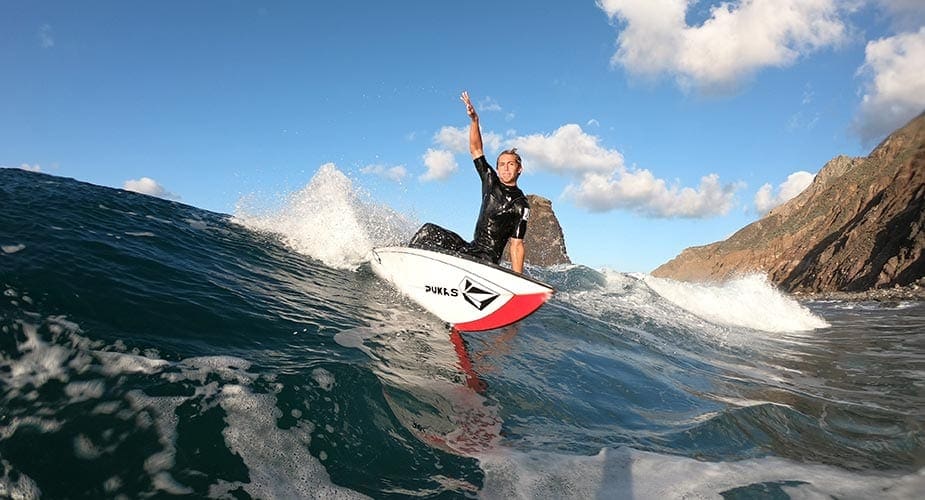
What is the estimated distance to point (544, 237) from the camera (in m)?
77.6

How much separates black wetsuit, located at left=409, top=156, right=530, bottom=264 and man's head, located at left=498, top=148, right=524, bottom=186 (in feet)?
0.27

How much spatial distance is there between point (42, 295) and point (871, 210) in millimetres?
65529

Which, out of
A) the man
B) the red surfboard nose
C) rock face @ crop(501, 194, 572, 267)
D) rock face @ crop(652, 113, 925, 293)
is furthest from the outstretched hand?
rock face @ crop(501, 194, 572, 267)

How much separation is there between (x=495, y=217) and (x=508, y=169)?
763 mm

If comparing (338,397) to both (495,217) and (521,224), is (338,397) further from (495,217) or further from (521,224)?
(521,224)

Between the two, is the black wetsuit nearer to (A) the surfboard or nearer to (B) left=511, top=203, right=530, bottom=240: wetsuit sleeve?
(B) left=511, top=203, right=530, bottom=240: wetsuit sleeve

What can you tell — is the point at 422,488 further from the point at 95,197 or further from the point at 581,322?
the point at 95,197

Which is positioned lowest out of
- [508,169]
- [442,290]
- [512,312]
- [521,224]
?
[512,312]

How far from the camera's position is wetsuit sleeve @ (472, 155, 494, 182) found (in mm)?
7789

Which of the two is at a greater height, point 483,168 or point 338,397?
point 483,168

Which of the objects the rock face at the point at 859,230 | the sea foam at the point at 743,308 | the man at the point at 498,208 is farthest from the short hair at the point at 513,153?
the rock face at the point at 859,230

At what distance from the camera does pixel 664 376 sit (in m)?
7.38

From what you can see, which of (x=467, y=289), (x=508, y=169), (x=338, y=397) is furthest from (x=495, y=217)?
(x=338, y=397)

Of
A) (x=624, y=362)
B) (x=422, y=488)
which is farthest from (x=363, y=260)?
(x=422, y=488)
